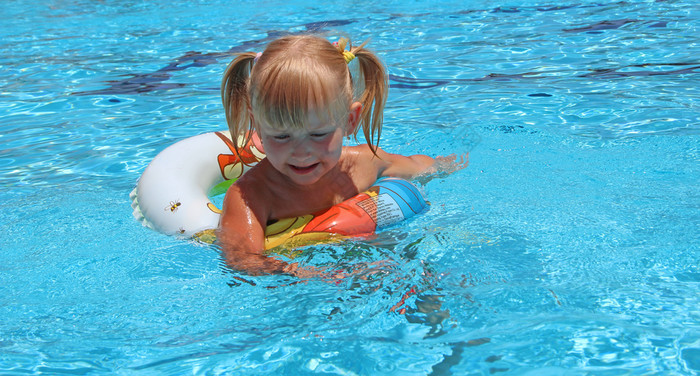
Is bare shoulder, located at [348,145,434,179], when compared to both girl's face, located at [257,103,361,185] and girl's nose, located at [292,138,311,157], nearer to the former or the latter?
girl's face, located at [257,103,361,185]

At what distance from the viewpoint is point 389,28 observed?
9.20 meters

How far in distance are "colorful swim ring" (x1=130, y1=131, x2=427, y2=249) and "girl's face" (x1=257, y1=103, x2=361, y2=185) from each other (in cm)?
32

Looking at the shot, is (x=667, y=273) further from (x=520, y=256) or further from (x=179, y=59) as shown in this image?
(x=179, y=59)

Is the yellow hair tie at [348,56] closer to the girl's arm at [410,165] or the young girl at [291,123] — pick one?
the young girl at [291,123]

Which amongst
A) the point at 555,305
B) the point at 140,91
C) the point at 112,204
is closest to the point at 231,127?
the point at 112,204

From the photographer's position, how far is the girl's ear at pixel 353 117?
10.0 ft

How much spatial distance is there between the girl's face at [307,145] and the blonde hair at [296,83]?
36 millimetres

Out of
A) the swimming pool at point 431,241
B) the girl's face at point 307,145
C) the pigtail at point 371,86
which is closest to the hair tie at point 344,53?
the pigtail at point 371,86

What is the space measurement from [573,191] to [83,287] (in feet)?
8.15

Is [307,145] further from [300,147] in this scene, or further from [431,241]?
[431,241]

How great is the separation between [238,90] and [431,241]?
1.10 meters

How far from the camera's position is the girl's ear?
10.0 ft

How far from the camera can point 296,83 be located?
2750 mm

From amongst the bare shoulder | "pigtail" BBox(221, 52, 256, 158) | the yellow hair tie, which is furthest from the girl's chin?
the bare shoulder
